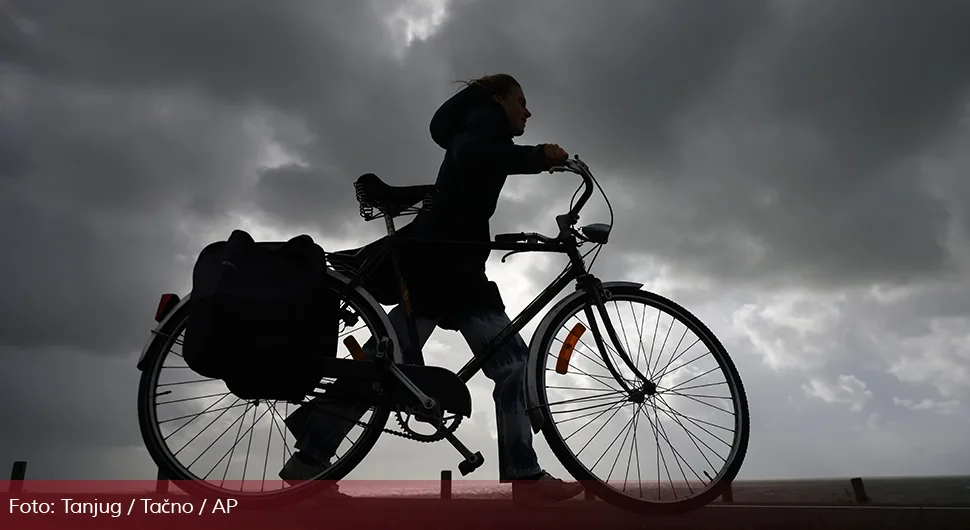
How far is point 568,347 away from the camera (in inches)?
116

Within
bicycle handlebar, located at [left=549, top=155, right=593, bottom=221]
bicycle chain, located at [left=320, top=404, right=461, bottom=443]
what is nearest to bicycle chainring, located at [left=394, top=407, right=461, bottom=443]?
bicycle chain, located at [left=320, top=404, right=461, bottom=443]

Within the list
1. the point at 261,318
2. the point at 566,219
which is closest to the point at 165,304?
the point at 261,318

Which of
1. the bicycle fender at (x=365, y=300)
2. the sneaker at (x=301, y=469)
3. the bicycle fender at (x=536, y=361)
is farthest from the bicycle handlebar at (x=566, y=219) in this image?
the sneaker at (x=301, y=469)

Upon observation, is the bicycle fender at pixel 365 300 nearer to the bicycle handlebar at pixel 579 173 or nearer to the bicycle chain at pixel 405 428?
the bicycle chain at pixel 405 428

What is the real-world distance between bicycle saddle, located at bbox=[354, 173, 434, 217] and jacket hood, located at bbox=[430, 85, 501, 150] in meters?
0.50

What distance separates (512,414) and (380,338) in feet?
2.82

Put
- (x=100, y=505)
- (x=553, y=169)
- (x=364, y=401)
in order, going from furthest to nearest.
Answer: (x=553, y=169) < (x=364, y=401) < (x=100, y=505)

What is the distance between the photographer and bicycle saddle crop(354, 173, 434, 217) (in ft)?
10.2

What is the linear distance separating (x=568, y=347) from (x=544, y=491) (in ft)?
2.46

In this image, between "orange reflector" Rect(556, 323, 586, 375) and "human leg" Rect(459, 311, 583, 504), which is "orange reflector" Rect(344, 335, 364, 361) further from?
"orange reflector" Rect(556, 323, 586, 375)

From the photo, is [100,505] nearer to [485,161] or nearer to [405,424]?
[405,424]

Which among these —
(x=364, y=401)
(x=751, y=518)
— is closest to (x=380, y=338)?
(x=364, y=401)

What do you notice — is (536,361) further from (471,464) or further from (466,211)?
(466,211)

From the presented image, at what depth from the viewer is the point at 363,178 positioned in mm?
3115
